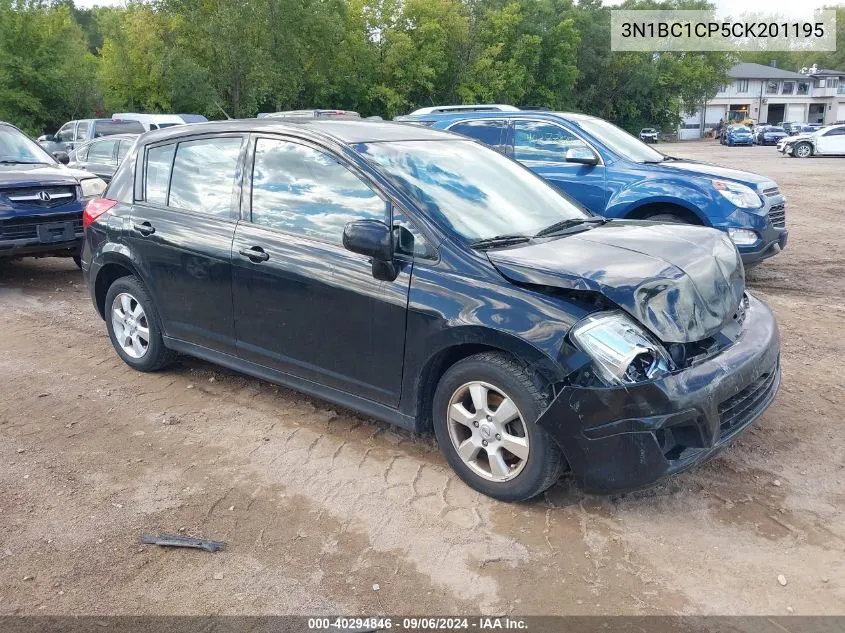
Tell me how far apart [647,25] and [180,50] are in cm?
3649

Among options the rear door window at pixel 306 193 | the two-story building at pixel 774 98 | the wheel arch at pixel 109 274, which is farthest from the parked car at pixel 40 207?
the two-story building at pixel 774 98

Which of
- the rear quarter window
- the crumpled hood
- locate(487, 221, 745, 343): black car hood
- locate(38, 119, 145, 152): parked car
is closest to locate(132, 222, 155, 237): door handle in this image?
locate(487, 221, 745, 343): black car hood

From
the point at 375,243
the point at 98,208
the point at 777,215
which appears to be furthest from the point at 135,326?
the point at 777,215

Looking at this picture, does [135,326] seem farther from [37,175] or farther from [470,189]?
[37,175]

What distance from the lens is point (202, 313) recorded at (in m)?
4.80

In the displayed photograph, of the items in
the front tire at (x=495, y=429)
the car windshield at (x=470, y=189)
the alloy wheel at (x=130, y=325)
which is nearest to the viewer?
the front tire at (x=495, y=429)

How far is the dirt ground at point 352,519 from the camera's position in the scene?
9.81 ft

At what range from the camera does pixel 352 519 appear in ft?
11.6

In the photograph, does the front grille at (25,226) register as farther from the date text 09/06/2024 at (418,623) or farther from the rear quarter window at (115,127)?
the rear quarter window at (115,127)

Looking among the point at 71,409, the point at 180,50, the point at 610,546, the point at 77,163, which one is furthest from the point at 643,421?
the point at 180,50

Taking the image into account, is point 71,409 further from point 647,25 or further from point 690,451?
point 647,25

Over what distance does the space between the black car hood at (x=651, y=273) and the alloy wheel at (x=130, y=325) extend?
294 centimetres

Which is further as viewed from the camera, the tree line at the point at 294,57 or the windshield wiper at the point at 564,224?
the tree line at the point at 294,57

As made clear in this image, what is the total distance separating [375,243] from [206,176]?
1736 mm
